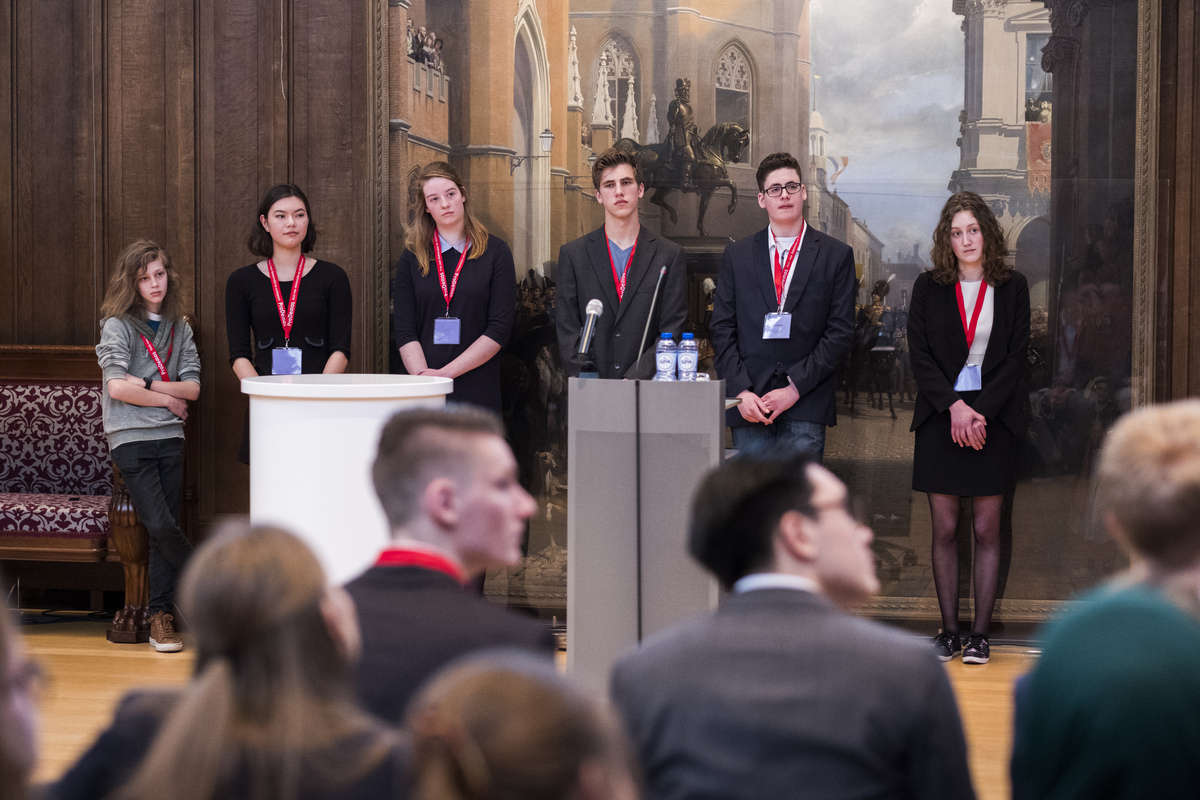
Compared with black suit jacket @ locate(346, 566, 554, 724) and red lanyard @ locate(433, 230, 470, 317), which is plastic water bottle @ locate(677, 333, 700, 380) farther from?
black suit jacket @ locate(346, 566, 554, 724)

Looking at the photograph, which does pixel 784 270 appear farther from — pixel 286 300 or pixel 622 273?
pixel 286 300

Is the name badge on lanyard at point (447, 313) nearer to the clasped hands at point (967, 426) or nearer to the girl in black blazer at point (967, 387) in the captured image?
the girl in black blazer at point (967, 387)

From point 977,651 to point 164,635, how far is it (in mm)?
3386

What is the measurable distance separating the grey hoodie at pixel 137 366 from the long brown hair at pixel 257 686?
396 cm

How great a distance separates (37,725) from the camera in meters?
1.14

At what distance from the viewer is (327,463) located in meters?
3.08

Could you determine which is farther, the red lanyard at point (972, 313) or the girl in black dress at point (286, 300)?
the girl in black dress at point (286, 300)

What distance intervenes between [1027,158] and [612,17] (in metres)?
2.03

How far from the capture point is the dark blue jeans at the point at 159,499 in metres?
5.00

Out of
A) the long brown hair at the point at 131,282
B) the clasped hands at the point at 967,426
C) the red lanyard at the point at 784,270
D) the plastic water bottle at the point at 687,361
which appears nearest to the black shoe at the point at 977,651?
the clasped hands at the point at 967,426

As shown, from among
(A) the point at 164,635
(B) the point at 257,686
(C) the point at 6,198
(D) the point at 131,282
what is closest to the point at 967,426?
(A) the point at 164,635

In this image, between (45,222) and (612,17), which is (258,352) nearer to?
(45,222)

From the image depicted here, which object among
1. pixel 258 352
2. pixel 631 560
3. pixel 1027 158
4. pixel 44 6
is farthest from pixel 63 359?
pixel 1027 158

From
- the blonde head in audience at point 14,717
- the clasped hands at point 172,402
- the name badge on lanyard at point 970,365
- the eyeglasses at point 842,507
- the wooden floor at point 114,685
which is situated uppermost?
the name badge on lanyard at point 970,365
